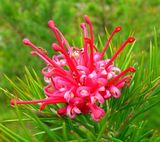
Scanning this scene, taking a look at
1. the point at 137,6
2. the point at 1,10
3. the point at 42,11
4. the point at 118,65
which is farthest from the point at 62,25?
the point at 118,65

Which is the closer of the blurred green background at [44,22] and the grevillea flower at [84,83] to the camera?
the grevillea flower at [84,83]

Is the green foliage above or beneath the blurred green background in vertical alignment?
beneath

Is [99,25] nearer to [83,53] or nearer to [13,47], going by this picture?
[13,47]

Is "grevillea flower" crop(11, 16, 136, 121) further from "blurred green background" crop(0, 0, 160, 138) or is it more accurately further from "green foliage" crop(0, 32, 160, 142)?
"blurred green background" crop(0, 0, 160, 138)

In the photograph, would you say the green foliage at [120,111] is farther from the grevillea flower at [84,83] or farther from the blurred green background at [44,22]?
the blurred green background at [44,22]

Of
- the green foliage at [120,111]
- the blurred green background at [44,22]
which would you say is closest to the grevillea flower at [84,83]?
the green foliage at [120,111]

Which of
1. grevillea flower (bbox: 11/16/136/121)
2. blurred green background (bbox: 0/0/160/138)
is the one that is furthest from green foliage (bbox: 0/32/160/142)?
blurred green background (bbox: 0/0/160/138)

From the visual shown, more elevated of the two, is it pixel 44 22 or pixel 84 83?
pixel 44 22

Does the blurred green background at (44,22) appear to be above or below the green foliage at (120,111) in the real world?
above

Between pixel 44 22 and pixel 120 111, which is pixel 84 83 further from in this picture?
pixel 44 22

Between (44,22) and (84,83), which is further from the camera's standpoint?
(44,22)

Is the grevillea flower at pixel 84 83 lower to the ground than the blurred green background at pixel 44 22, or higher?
lower

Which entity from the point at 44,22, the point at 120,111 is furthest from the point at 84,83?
the point at 44,22

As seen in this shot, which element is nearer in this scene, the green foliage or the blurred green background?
the green foliage
